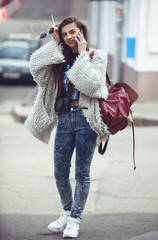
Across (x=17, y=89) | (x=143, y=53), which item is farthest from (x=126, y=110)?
(x=17, y=89)

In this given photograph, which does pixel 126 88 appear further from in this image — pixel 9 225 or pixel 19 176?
pixel 19 176

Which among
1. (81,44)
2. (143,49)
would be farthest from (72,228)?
(143,49)

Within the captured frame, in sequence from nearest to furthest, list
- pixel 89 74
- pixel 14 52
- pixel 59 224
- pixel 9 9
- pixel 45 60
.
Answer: pixel 89 74 → pixel 45 60 → pixel 59 224 → pixel 14 52 → pixel 9 9

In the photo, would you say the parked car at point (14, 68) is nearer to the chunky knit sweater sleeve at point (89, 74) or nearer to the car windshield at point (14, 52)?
the car windshield at point (14, 52)

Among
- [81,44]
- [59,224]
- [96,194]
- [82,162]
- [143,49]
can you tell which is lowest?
[143,49]

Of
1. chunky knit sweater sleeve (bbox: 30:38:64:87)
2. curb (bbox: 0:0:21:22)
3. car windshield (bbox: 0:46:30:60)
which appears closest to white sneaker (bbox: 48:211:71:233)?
chunky knit sweater sleeve (bbox: 30:38:64:87)

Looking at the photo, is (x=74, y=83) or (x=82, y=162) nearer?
(x=74, y=83)

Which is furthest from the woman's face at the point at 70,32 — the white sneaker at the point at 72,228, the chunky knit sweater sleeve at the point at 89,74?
the white sneaker at the point at 72,228

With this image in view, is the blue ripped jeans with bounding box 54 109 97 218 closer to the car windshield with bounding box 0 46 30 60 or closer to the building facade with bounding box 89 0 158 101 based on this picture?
the building facade with bounding box 89 0 158 101

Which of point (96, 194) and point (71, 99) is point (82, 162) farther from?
point (96, 194)

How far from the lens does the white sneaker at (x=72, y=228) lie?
4844mm

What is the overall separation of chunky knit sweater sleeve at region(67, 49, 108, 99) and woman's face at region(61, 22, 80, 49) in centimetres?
16

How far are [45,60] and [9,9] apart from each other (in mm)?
52249

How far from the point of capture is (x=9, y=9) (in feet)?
182
